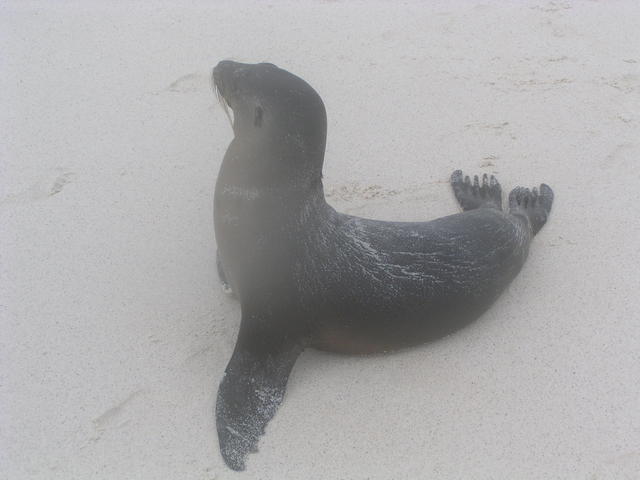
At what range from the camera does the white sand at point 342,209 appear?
276 cm

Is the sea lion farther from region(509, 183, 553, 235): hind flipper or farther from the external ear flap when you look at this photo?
region(509, 183, 553, 235): hind flipper

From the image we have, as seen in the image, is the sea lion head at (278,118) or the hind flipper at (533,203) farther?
the hind flipper at (533,203)

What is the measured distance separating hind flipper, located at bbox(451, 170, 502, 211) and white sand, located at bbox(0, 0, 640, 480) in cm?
9

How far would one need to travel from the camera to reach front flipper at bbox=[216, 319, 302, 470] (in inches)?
110

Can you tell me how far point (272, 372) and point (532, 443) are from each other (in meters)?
1.09

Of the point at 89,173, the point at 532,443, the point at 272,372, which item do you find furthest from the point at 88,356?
the point at 532,443

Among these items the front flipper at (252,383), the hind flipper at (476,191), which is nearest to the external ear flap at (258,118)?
the front flipper at (252,383)

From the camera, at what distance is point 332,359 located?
10.1ft

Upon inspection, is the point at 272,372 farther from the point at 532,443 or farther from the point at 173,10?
the point at 173,10

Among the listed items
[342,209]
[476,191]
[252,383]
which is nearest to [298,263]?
[252,383]

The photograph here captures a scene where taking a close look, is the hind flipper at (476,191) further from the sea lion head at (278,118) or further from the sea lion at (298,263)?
the sea lion head at (278,118)

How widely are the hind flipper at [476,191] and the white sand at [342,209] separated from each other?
9 centimetres

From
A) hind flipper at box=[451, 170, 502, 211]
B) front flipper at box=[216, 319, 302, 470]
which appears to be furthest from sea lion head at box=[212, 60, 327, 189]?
hind flipper at box=[451, 170, 502, 211]

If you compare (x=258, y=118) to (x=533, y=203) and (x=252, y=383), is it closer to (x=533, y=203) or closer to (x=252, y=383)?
(x=252, y=383)
